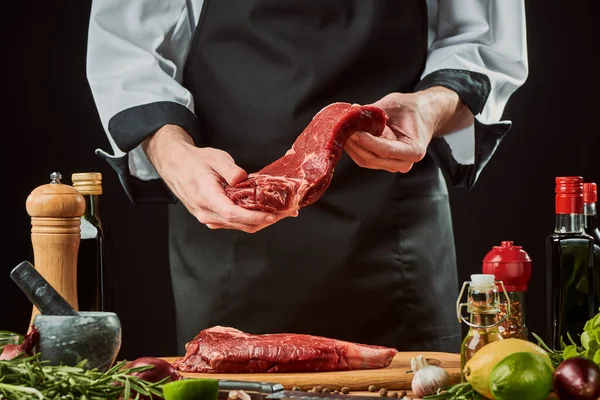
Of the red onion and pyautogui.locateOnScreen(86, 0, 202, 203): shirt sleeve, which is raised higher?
pyautogui.locateOnScreen(86, 0, 202, 203): shirt sleeve

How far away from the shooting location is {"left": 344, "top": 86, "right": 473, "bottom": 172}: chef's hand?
1935 mm

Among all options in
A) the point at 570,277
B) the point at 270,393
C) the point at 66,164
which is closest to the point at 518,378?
the point at 270,393

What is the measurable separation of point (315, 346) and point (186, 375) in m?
0.24

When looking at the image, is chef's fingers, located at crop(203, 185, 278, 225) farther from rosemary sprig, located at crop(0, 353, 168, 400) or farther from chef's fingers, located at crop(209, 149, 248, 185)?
rosemary sprig, located at crop(0, 353, 168, 400)

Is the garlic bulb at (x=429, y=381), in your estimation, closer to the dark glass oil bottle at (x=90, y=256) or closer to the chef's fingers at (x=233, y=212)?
the chef's fingers at (x=233, y=212)

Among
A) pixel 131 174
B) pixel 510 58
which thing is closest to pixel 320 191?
pixel 131 174

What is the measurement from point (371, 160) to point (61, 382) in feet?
3.33

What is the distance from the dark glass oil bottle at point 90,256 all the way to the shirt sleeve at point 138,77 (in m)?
0.40

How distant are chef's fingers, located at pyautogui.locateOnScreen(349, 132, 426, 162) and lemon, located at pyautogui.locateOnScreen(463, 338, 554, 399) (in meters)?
0.72

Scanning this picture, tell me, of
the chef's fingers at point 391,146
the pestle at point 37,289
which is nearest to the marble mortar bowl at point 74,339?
the pestle at point 37,289

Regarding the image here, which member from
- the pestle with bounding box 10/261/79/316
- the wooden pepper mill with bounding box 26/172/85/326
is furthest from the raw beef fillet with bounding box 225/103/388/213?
the pestle with bounding box 10/261/79/316

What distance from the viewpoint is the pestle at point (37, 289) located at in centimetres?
128

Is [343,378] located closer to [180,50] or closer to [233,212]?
[233,212]

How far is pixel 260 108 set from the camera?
2.21m
